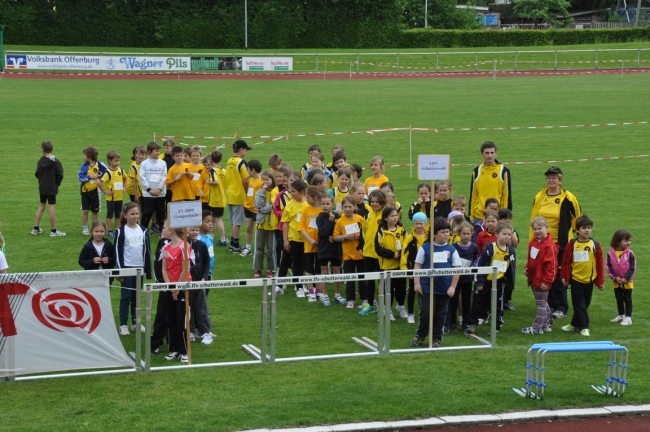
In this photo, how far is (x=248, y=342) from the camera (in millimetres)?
11031

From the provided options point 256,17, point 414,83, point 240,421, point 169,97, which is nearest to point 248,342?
point 240,421

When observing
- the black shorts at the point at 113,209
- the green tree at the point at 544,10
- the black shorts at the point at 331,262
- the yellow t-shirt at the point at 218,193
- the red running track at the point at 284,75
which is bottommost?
the black shorts at the point at 331,262

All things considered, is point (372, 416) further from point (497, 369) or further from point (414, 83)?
point (414, 83)

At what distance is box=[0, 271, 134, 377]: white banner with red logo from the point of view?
29.5ft

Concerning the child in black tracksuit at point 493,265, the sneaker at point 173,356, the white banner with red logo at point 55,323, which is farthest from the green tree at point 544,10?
the white banner with red logo at point 55,323

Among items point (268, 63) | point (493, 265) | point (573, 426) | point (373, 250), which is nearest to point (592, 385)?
point (573, 426)

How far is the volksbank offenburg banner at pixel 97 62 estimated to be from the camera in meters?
51.6

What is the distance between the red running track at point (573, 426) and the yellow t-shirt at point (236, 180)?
9.07 m

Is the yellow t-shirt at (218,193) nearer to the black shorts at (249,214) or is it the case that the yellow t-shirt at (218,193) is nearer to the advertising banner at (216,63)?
the black shorts at (249,214)

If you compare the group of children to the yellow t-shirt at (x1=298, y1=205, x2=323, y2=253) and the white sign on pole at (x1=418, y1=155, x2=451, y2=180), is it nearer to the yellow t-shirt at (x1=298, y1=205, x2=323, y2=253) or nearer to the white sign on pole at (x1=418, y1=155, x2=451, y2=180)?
the yellow t-shirt at (x1=298, y1=205, x2=323, y2=253)

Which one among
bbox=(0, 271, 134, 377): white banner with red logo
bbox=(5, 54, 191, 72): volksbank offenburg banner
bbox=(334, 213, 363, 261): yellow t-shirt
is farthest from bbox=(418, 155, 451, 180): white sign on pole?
bbox=(5, 54, 191, 72): volksbank offenburg banner

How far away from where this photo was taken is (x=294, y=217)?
13.1m

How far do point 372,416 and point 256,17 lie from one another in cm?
7069

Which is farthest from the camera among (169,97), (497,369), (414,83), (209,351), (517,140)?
(414,83)
